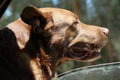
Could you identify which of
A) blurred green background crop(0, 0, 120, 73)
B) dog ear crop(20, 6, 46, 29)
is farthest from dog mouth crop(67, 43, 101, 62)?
blurred green background crop(0, 0, 120, 73)

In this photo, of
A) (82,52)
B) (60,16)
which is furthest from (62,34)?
(82,52)

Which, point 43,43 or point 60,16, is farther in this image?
point 60,16

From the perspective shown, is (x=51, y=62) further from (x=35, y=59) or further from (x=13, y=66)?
(x=13, y=66)

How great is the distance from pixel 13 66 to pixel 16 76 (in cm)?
9

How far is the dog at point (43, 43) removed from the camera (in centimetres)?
422

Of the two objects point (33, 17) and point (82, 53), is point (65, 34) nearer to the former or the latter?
point (82, 53)

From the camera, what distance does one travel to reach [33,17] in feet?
14.4

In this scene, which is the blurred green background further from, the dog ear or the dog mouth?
the dog ear

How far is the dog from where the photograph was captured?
13.8 feet

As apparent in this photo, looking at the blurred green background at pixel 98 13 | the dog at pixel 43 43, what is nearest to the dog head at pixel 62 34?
the dog at pixel 43 43

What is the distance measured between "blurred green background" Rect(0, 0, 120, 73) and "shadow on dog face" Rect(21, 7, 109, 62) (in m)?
14.2

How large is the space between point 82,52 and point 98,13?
17339 millimetres

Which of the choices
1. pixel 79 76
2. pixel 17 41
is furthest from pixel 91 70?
pixel 17 41

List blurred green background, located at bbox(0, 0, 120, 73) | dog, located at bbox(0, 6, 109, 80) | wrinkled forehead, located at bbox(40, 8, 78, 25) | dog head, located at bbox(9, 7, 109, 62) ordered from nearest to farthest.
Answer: dog, located at bbox(0, 6, 109, 80) < dog head, located at bbox(9, 7, 109, 62) < wrinkled forehead, located at bbox(40, 8, 78, 25) < blurred green background, located at bbox(0, 0, 120, 73)
